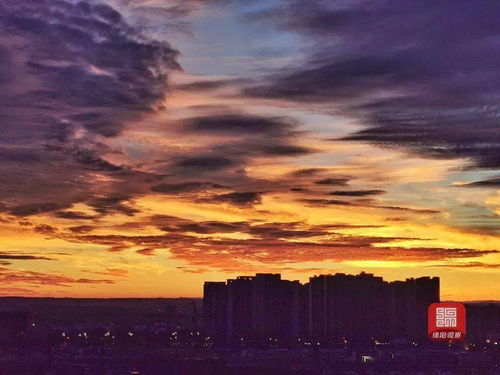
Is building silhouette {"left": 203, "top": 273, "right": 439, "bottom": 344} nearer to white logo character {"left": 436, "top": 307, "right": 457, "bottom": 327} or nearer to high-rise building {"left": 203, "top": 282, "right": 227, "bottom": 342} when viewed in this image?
high-rise building {"left": 203, "top": 282, "right": 227, "bottom": 342}

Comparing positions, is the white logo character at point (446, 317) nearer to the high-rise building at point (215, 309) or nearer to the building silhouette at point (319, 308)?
the building silhouette at point (319, 308)

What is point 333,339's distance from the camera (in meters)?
104

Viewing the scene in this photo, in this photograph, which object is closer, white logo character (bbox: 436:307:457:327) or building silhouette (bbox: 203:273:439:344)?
white logo character (bbox: 436:307:457:327)

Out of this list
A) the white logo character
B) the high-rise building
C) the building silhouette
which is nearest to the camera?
the white logo character

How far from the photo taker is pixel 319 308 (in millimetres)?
105688

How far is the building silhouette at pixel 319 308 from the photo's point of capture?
102m

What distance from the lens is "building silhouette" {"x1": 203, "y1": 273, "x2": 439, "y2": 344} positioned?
101500 mm

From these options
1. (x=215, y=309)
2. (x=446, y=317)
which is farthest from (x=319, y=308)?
(x=446, y=317)

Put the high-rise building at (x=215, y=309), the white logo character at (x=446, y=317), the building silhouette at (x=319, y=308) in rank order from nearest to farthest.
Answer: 1. the white logo character at (x=446, y=317)
2. the building silhouette at (x=319, y=308)
3. the high-rise building at (x=215, y=309)

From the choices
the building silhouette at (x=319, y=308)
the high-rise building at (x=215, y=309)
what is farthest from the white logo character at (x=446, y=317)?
the high-rise building at (x=215, y=309)

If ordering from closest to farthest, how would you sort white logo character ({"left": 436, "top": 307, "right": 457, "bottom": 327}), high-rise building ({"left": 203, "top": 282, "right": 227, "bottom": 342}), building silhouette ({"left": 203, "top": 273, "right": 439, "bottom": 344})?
1. white logo character ({"left": 436, "top": 307, "right": 457, "bottom": 327})
2. building silhouette ({"left": 203, "top": 273, "right": 439, "bottom": 344})
3. high-rise building ({"left": 203, "top": 282, "right": 227, "bottom": 342})

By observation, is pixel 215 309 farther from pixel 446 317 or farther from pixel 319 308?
pixel 446 317

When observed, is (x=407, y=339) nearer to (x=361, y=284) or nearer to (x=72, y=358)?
(x=361, y=284)

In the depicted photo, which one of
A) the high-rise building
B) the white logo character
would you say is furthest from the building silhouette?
the white logo character
